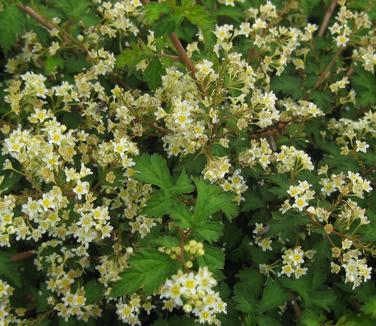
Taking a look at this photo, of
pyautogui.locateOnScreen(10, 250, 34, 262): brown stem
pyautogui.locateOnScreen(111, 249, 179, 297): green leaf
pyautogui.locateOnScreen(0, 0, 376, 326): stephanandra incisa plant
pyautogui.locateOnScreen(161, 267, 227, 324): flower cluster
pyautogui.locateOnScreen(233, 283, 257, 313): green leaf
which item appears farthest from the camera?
pyautogui.locateOnScreen(10, 250, 34, 262): brown stem

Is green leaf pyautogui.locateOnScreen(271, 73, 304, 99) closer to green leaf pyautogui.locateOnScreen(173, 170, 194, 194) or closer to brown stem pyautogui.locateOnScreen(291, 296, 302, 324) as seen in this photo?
green leaf pyautogui.locateOnScreen(173, 170, 194, 194)

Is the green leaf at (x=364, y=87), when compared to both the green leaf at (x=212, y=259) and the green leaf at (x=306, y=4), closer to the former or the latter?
the green leaf at (x=306, y=4)

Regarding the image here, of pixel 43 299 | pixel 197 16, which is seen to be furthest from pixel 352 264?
pixel 43 299

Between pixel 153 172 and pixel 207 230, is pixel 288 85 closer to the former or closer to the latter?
pixel 153 172

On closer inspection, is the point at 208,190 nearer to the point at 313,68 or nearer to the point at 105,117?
the point at 105,117

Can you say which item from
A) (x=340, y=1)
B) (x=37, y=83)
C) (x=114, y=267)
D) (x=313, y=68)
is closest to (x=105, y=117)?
(x=37, y=83)

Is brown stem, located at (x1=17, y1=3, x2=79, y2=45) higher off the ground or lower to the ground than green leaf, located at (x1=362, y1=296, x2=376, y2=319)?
higher

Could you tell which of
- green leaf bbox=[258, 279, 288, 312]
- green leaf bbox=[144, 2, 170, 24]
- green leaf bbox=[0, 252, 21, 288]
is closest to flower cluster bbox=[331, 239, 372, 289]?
green leaf bbox=[258, 279, 288, 312]

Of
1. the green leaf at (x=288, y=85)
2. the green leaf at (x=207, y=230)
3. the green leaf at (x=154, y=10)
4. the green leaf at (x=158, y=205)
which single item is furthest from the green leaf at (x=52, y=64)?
the green leaf at (x=207, y=230)
